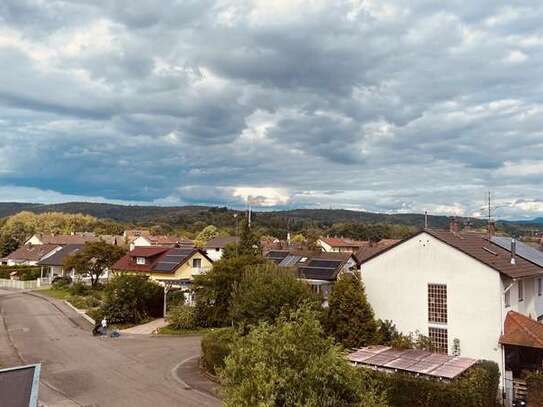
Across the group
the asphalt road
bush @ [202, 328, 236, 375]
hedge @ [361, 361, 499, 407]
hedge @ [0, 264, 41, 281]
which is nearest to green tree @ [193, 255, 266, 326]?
the asphalt road

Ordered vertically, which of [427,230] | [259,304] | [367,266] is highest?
[427,230]

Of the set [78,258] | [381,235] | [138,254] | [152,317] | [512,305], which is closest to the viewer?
[512,305]

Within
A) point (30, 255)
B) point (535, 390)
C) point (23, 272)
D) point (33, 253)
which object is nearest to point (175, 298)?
point (535, 390)

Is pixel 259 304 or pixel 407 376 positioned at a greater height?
pixel 259 304

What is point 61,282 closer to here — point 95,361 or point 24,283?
point 24,283

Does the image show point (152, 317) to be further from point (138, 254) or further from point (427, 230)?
point (427, 230)

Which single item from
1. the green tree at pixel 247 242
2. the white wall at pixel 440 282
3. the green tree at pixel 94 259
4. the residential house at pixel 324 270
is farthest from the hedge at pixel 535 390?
the green tree at pixel 94 259

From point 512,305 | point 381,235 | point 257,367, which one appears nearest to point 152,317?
point 512,305
